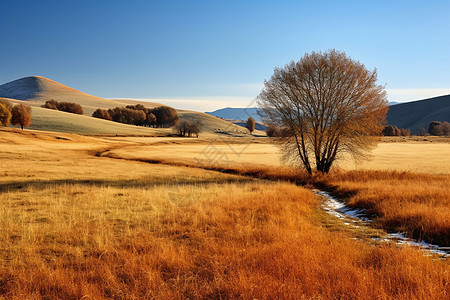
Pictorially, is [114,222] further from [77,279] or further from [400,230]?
[400,230]

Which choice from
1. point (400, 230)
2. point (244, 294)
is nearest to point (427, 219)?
point (400, 230)

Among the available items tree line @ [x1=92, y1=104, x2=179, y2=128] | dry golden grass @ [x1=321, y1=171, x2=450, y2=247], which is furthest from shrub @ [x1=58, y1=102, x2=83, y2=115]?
dry golden grass @ [x1=321, y1=171, x2=450, y2=247]

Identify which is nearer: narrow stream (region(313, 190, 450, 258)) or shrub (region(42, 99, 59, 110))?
narrow stream (region(313, 190, 450, 258))

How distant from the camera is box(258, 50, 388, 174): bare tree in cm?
2344

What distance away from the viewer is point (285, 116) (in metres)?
25.6

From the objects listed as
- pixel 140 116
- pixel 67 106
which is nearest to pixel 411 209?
pixel 140 116

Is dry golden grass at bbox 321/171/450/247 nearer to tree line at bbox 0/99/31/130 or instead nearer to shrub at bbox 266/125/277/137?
shrub at bbox 266/125/277/137

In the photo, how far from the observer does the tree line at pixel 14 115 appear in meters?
74.1

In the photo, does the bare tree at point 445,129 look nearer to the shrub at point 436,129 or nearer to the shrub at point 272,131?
the shrub at point 436,129

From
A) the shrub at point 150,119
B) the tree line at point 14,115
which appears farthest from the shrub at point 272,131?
the shrub at point 150,119

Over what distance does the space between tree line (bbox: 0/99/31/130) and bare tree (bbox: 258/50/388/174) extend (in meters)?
78.6

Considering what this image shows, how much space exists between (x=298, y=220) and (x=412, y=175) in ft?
61.1

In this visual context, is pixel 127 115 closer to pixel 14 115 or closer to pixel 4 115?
pixel 14 115

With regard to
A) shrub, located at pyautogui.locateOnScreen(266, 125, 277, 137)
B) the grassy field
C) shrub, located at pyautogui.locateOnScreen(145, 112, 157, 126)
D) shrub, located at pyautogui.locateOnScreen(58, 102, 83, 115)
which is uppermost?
shrub, located at pyautogui.locateOnScreen(58, 102, 83, 115)
